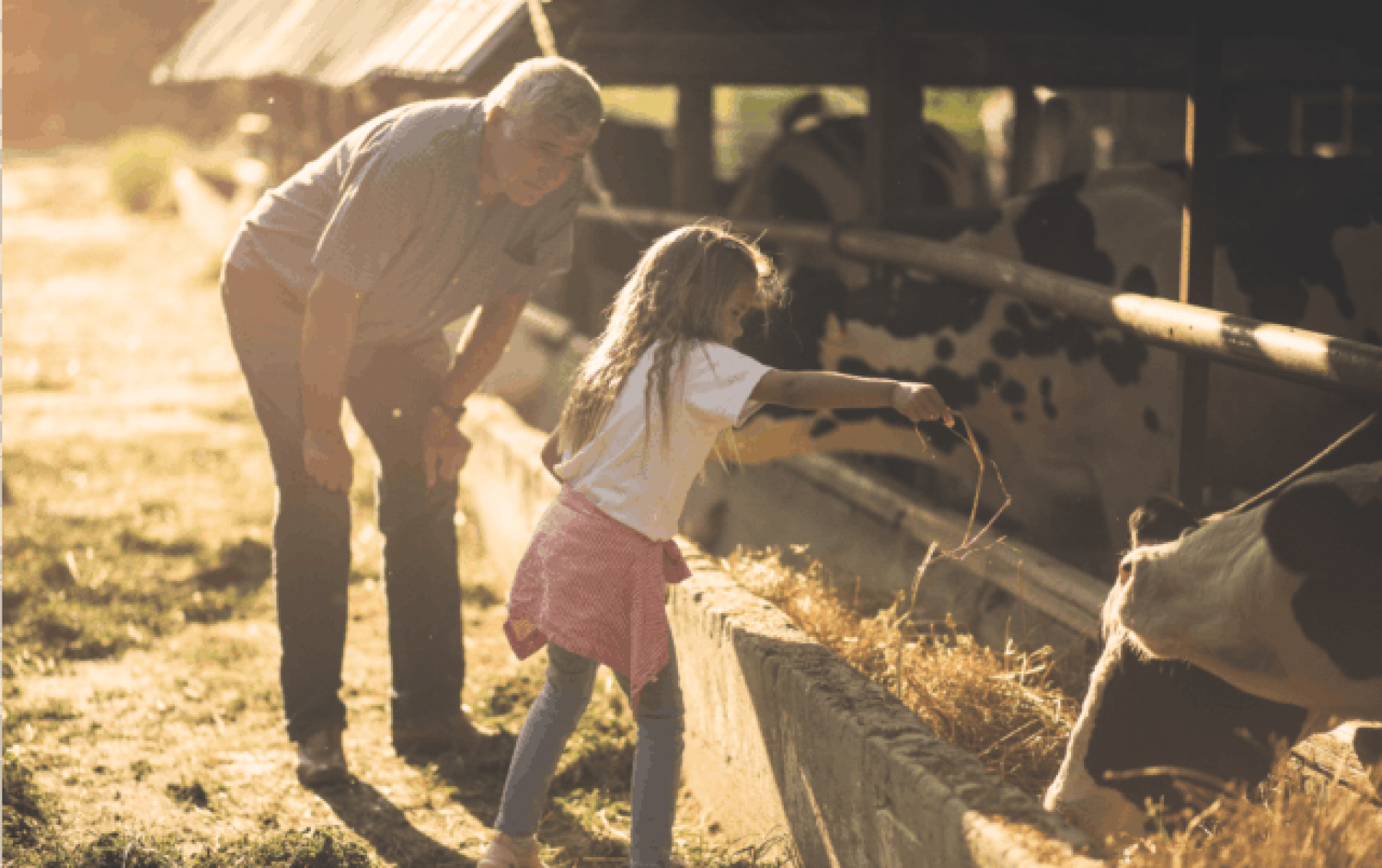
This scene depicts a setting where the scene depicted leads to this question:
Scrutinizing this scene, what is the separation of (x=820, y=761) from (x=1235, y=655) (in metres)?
0.80

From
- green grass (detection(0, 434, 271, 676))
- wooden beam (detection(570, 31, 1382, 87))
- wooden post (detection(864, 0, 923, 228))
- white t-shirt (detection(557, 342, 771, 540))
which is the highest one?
wooden beam (detection(570, 31, 1382, 87))

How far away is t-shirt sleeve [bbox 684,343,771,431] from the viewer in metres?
2.43

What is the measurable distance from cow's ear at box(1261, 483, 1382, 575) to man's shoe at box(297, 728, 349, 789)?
7.33 ft

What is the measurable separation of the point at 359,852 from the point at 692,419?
1224mm

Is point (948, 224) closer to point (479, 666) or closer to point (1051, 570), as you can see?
point (1051, 570)

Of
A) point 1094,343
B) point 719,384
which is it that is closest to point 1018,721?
Result: point 719,384

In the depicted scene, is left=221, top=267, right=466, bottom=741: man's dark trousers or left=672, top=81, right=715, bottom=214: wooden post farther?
left=672, top=81, right=715, bottom=214: wooden post

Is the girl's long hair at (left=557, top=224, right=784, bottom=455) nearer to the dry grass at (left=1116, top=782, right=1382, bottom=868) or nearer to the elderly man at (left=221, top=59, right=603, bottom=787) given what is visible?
the elderly man at (left=221, top=59, right=603, bottom=787)

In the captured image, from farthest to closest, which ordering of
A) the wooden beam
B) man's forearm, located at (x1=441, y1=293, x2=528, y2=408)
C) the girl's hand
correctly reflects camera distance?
the wooden beam, man's forearm, located at (x1=441, y1=293, x2=528, y2=408), the girl's hand

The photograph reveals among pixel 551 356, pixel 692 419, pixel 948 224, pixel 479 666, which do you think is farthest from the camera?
pixel 551 356

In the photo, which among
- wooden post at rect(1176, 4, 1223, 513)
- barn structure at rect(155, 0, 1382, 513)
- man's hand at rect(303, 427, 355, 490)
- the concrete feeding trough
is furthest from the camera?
barn structure at rect(155, 0, 1382, 513)

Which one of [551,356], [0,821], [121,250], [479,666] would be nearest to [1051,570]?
[479,666]

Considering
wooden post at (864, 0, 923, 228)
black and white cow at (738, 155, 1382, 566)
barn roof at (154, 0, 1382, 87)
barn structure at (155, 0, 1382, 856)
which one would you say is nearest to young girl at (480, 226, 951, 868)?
barn structure at (155, 0, 1382, 856)

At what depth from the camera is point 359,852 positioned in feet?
9.58
